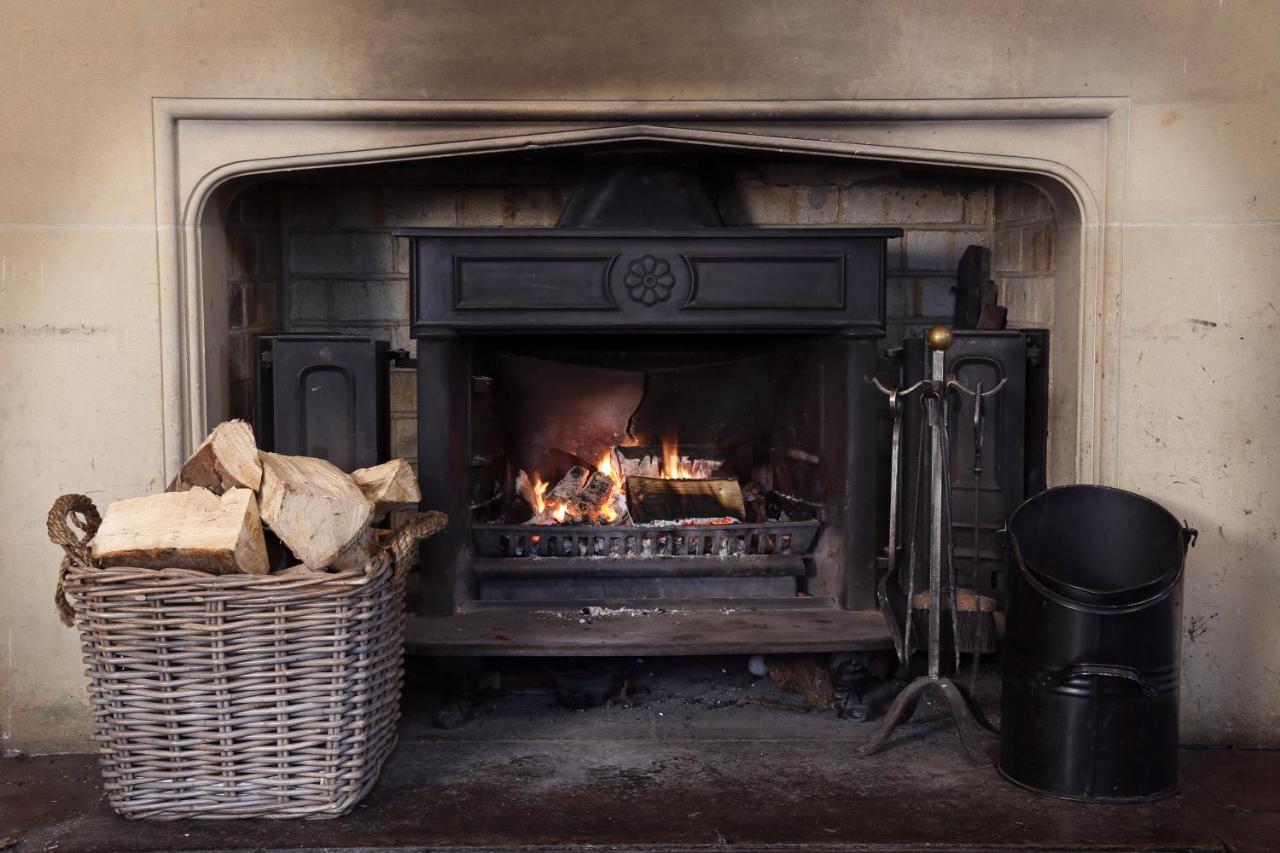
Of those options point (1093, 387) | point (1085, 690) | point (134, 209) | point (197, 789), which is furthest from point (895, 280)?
point (197, 789)

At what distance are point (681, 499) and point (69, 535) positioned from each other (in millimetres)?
1448

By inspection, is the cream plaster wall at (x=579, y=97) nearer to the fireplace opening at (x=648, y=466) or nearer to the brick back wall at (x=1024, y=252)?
the brick back wall at (x=1024, y=252)

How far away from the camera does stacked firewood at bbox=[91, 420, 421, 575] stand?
8.09ft

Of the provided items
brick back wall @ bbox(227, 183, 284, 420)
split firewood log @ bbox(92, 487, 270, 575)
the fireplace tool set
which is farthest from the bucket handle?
brick back wall @ bbox(227, 183, 284, 420)

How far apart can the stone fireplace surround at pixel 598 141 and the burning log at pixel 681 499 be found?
867 mm

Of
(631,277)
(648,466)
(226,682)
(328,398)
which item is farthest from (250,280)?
(226,682)

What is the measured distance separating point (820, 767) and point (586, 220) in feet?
4.35

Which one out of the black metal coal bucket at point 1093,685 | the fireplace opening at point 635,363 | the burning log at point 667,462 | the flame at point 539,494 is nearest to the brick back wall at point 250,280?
the fireplace opening at point 635,363

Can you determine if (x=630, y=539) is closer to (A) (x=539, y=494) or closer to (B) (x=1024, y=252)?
(A) (x=539, y=494)

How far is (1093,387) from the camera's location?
308 centimetres

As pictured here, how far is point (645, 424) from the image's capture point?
3.58 meters

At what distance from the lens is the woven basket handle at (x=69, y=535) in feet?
8.16

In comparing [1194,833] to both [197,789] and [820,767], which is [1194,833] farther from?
[197,789]

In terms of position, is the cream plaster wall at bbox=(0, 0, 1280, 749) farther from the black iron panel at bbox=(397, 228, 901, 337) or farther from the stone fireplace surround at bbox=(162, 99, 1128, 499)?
the black iron panel at bbox=(397, 228, 901, 337)
